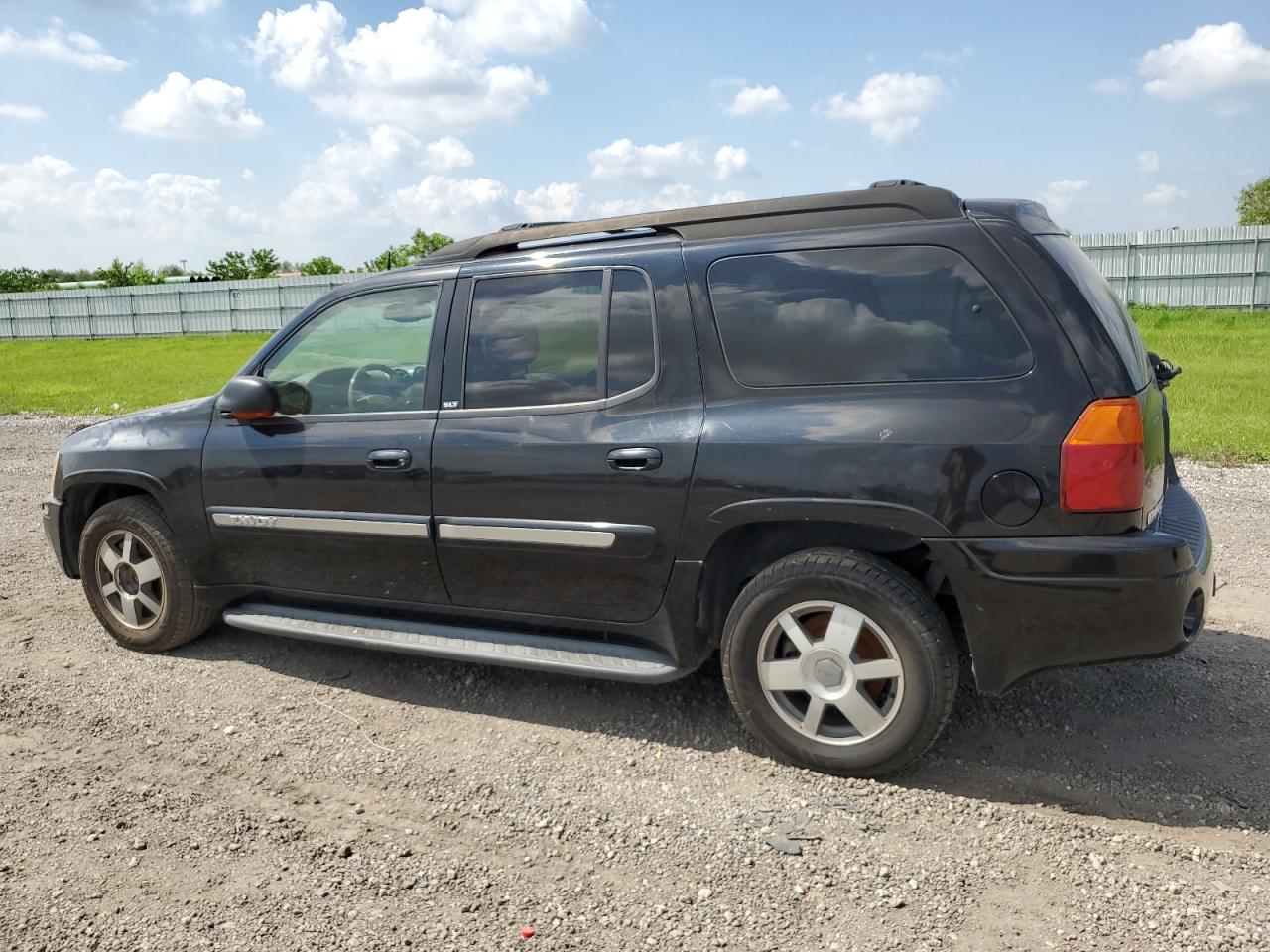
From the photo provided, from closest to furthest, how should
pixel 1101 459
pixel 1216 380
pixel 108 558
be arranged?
pixel 1101 459
pixel 108 558
pixel 1216 380

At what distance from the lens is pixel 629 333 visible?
3.89 metres

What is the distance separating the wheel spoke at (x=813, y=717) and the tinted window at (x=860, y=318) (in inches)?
42.5

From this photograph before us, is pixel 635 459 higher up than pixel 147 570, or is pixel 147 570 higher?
pixel 635 459

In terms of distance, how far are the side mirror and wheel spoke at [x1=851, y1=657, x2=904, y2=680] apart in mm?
2624

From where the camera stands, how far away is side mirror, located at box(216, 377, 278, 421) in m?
4.41

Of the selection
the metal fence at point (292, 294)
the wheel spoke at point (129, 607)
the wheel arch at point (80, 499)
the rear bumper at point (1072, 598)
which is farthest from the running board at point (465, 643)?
the metal fence at point (292, 294)

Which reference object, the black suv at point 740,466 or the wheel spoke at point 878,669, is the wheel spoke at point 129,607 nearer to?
the black suv at point 740,466

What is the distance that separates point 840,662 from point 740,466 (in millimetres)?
729

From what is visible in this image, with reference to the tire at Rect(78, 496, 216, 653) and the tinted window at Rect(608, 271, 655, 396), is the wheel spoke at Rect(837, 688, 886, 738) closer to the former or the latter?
the tinted window at Rect(608, 271, 655, 396)

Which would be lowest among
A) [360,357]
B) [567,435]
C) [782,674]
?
[782,674]

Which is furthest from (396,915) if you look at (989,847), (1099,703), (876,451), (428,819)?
(1099,703)

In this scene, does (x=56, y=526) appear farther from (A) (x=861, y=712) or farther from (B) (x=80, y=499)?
(A) (x=861, y=712)

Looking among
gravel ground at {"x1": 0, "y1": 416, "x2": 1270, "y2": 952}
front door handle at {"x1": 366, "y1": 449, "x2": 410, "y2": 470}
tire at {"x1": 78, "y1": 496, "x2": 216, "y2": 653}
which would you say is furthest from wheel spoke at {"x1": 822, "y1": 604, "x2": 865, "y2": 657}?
tire at {"x1": 78, "y1": 496, "x2": 216, "y2": 653}

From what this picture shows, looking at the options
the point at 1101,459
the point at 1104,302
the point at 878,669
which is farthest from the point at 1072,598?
the point at 1104,302
